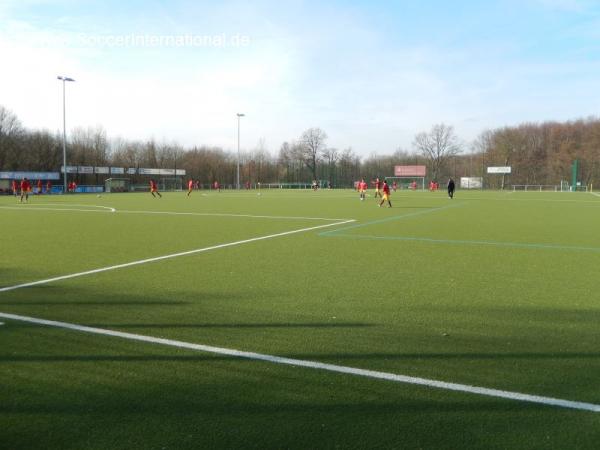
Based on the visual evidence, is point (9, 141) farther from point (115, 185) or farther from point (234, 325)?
point (234, 325)

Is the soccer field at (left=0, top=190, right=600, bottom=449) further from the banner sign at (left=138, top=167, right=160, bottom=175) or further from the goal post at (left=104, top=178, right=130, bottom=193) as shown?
A: the banner sign at (left=138, top=167, right=160, bottom=175)

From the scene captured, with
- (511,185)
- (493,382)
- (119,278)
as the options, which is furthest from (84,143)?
(493,382)

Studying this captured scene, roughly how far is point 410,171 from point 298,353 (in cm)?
9465

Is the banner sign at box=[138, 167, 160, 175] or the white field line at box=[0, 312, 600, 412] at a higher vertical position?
the banner sign at box=[138, 167, 160, 175]

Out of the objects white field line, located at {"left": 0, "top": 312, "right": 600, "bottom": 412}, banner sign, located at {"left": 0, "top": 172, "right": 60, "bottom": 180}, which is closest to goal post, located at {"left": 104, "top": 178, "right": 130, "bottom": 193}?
banner sign, located at {"left": 0, "top": 172, "right": 60, "bottom": 180}

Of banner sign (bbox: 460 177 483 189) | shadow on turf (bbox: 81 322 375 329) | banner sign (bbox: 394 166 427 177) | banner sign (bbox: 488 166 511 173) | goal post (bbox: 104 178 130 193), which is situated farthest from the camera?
banner sign (bbox: 394 166 427 177)

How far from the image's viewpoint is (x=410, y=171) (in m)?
95.6

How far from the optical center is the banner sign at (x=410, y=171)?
94.1 meters

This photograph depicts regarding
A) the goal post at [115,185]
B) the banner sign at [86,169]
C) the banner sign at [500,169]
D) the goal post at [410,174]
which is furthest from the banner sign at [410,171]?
the banner sign at [86,169]

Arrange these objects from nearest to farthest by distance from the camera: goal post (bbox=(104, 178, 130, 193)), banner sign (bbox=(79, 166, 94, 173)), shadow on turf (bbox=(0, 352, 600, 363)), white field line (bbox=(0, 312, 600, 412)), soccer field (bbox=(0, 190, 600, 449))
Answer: soccer field (bbox=(0, 190, 600, 449)) < white field line (bbox=(0, 312, 600, 412)) < shadow on turf (bbox=(0, 352, 600, 363)) < goal post (bbox=(104, 178, 130, 193)) < banner sign (bbox=(79, 166, 94, 173))

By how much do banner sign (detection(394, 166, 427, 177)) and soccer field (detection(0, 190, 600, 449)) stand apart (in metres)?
87.3

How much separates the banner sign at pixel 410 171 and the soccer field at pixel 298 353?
87.3 meters

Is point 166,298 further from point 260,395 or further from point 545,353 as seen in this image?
point 545,353

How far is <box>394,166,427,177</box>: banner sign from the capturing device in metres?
94.1
